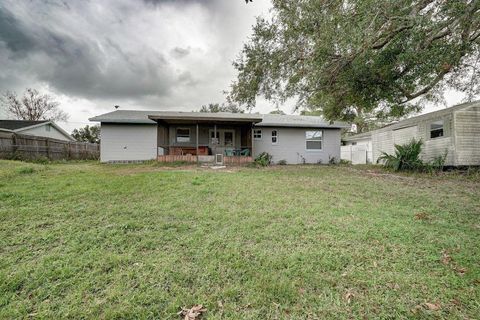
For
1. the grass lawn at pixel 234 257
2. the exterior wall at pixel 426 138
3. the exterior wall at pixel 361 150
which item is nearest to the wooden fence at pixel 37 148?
the grass lawn at pixel 234 257

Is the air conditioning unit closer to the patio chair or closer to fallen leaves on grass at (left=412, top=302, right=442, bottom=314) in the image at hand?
the patio chair

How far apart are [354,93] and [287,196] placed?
5599 mm

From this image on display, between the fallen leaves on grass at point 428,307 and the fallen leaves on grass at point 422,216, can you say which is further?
the fallen leaves on grass at point 422,216

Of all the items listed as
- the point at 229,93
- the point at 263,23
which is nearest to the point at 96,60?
the point at 229,93

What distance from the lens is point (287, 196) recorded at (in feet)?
17.3

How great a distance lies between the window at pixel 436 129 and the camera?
35.4ft

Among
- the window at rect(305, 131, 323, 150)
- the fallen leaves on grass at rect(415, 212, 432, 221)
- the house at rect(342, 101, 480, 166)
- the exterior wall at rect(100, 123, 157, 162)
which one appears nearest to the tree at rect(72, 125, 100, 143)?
the exterior wall at rect(100, 123, 157, 162)

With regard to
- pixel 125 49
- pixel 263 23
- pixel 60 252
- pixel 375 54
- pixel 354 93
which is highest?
pixel 125 49

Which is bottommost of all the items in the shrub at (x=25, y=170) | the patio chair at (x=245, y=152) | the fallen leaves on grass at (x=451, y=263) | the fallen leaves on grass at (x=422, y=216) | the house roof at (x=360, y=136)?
the fallen leaves on grass at (x=451, y=263)

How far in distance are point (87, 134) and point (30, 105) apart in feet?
22.1

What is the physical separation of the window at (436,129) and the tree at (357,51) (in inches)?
72.8

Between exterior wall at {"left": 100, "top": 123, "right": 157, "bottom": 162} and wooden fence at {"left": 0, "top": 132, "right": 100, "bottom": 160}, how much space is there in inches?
155

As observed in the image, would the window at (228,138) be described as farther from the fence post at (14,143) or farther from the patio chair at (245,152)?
the fence post at (14,143)

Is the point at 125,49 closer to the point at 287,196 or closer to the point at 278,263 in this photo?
the point at 287,196
